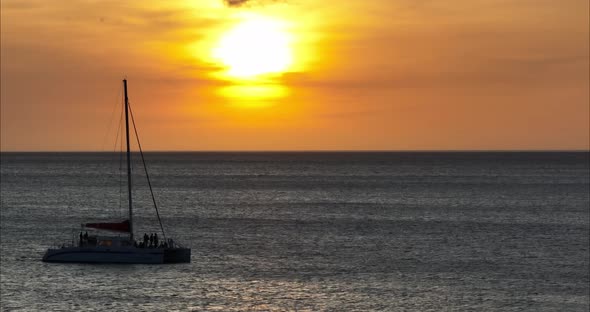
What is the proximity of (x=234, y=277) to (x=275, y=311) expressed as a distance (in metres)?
12.5

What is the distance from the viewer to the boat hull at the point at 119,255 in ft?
247

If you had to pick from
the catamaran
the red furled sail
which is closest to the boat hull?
the catamaran

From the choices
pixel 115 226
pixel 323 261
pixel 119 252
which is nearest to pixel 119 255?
pixel 119 252

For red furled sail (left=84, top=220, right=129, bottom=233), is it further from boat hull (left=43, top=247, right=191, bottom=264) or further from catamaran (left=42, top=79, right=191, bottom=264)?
boat hull (left=43, top=247, right=191, bottom=264)

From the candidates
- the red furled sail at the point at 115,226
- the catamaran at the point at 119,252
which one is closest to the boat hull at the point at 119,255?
the catamaran at the point at 119,252

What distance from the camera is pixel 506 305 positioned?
59.0 metres

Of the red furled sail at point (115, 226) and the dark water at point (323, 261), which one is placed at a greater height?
the red furled sail at point (115, 226)

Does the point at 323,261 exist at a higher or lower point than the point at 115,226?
lower

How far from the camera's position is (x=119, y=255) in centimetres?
7562

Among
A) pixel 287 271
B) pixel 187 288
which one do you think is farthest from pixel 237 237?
pixel 187 288

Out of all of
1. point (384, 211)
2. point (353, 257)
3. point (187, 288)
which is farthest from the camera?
point (384, 211)

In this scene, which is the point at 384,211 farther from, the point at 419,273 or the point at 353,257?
the point at 419,273

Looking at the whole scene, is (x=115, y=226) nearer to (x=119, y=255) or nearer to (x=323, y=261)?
(x=119, y=255)

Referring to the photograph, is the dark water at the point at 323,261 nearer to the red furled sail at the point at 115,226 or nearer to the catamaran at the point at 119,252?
the catamaran at the point at 119,252
